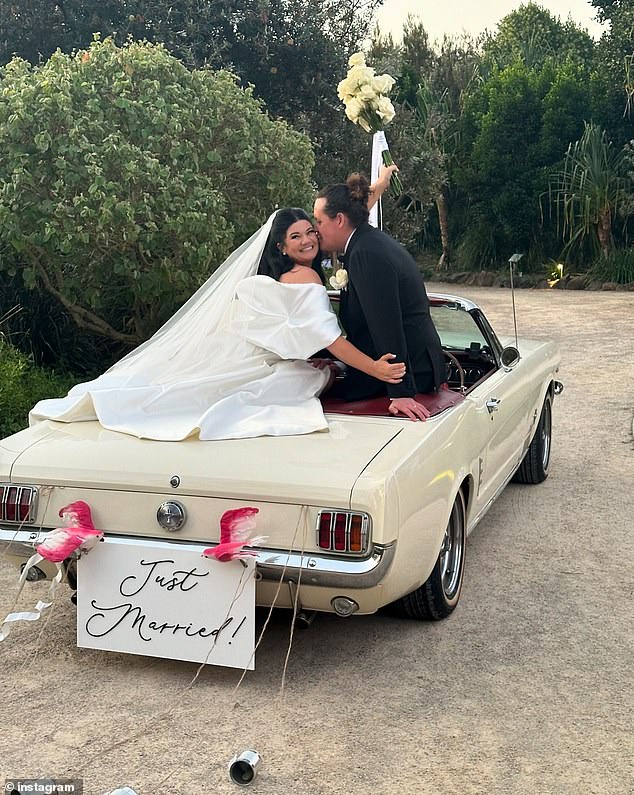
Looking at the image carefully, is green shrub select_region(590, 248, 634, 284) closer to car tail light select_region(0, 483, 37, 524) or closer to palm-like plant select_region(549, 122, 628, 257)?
palm-like plant select_region(549, 122, 628, 257)

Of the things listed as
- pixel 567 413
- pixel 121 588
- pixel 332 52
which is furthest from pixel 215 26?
pixel 121 588

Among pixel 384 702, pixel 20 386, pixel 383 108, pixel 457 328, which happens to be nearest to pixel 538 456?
pixel 457 328

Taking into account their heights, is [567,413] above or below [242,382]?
below

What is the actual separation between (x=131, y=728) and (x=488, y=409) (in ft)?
7.36

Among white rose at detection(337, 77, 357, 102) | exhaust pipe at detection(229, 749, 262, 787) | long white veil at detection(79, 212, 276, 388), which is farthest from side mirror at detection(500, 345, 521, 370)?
exhaust pipe at detection(229, 749, 262, 787)

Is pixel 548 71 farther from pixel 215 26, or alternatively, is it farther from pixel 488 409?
pixel 488 409

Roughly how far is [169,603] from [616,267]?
2041cm

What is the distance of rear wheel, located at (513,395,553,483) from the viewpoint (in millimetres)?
6340

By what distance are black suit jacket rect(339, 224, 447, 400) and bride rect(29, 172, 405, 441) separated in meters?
0.11

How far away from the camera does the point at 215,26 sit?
1684cm

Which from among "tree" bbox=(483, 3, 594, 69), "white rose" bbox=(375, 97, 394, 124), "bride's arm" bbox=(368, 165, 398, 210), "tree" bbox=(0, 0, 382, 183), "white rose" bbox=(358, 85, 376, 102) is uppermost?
"tree" bbox=(483, 3, 594, 69)

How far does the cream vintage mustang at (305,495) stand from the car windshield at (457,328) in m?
1.19

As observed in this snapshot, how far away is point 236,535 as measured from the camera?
11.6 feet

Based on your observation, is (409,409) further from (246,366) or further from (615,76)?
(615,76)
